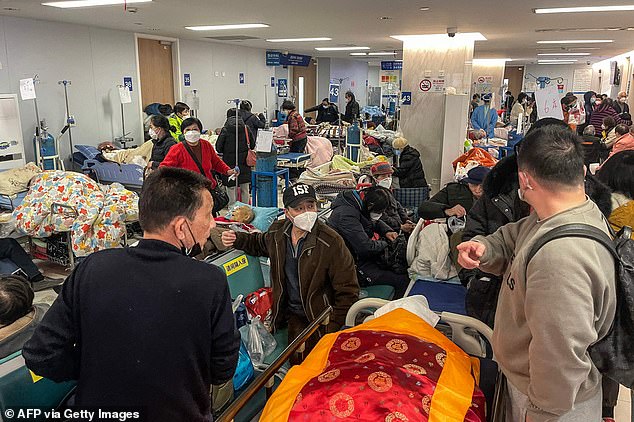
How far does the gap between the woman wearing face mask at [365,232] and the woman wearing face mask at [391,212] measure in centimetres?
21

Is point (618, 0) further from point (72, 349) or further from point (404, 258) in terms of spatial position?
point (72, 349)

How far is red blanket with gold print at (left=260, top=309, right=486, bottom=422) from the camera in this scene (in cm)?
158

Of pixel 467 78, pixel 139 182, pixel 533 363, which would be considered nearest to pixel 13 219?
pixel 139 182

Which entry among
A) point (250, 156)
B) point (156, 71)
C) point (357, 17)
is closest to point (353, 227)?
point (357, 17)

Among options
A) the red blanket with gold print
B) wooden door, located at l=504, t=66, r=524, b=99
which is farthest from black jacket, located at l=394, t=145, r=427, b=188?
wooden door, located at l=504, t=66, r=524, b=99

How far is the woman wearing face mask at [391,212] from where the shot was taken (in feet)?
14.3

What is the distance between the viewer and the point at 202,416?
1.61 meters

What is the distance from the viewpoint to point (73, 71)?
8305 mm

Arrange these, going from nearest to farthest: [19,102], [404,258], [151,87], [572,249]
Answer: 1. [572,249]
2. [404,258]
3. [19,102]
4. [151,87]

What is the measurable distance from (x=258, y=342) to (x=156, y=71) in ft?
28.7

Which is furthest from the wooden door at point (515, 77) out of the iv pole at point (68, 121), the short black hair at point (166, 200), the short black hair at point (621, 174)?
the short black hair at point (166, 200)

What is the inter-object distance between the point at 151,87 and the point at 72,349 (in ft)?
30.9

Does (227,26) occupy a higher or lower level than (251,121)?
higher

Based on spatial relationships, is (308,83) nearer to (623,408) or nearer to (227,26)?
(227,26)
